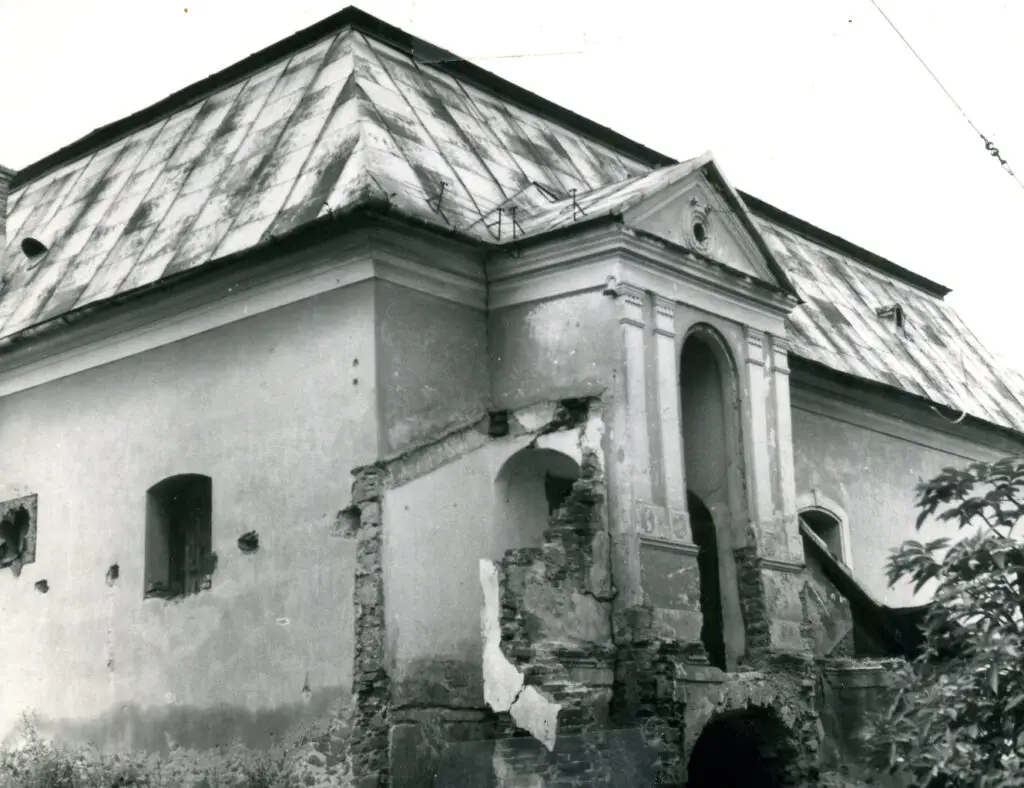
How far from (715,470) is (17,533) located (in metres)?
7.85

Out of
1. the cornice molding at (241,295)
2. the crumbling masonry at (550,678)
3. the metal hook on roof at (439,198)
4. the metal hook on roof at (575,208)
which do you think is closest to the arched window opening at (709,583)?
the crumbling masonry at (550,678)

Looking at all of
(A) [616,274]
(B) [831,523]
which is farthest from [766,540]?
(B) [831,523]

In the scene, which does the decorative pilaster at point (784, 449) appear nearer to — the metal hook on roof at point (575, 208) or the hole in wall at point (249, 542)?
the metal hook on roof at point (575, 208)

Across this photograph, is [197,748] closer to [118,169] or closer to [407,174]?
[407,174]

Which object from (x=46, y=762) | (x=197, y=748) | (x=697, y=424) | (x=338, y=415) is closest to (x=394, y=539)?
(x=338, y=415)

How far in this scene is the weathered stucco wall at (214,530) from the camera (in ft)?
46.2

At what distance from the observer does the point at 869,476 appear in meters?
20.5

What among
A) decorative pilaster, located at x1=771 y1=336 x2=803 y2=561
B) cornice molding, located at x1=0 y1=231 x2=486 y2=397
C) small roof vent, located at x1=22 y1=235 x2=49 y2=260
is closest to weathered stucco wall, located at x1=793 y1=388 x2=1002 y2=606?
decorative pilaster, located at x1=771 y1=336 x2=803 y2=561

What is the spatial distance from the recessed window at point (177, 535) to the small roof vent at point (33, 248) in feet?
14.7

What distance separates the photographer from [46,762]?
1574 cm

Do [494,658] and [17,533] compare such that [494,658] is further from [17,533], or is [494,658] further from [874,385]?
[874,385]

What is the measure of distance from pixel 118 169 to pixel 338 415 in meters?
6.54

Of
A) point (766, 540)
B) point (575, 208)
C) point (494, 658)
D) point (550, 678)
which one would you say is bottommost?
point (550, 678)

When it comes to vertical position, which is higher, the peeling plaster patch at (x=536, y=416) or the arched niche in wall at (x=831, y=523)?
the peeling plaster patch at (x=536, y=416)
